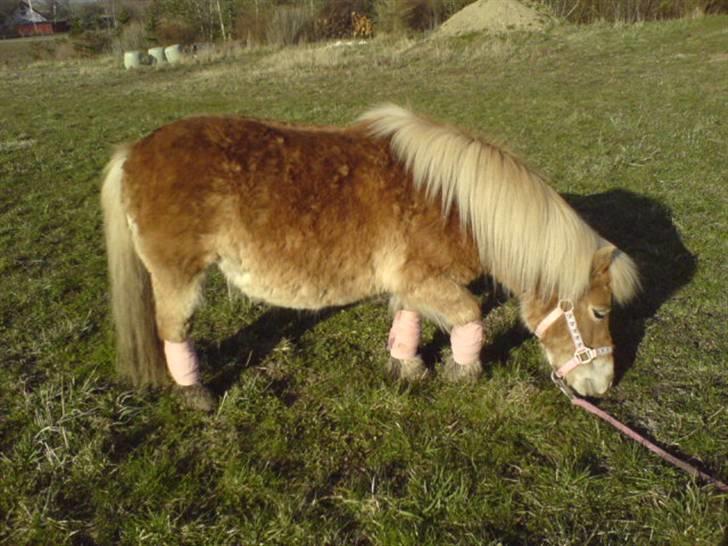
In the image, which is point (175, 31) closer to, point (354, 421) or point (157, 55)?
point (157, 55)

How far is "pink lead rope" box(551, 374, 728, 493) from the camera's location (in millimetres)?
2793

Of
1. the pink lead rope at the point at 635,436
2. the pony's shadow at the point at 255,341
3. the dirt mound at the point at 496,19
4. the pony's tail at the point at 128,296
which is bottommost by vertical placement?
the pink lead rope at the point at 635,436

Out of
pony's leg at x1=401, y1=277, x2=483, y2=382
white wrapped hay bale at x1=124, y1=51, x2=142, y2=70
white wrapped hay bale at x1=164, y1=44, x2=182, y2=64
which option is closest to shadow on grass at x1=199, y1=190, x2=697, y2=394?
pony's leg at x1=401, y1=277, x2=483, y2=382

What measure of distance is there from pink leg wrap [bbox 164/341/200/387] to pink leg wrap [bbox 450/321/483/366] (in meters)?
1.74

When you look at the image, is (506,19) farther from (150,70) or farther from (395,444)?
(395,444)

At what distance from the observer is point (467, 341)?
3.44m

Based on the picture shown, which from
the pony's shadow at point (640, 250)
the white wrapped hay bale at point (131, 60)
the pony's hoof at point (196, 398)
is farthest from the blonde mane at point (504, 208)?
the white wrapped hay bale at point (131, 60)

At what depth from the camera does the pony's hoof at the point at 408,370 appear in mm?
3693

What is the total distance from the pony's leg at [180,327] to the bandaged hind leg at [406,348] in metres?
1.31

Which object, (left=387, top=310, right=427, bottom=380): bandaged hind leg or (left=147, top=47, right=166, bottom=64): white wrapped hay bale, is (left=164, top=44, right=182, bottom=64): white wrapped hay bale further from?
(left=387, top=310, right=427, bottom=380): bandaged hind leg

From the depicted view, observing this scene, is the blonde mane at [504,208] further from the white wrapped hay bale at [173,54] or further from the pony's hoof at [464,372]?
the white wrapped hay bale at [173,54]

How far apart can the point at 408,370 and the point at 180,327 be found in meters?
1.59

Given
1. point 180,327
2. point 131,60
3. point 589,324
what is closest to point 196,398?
point 180,327

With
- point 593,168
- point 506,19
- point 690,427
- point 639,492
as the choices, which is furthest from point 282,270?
point 506,19
